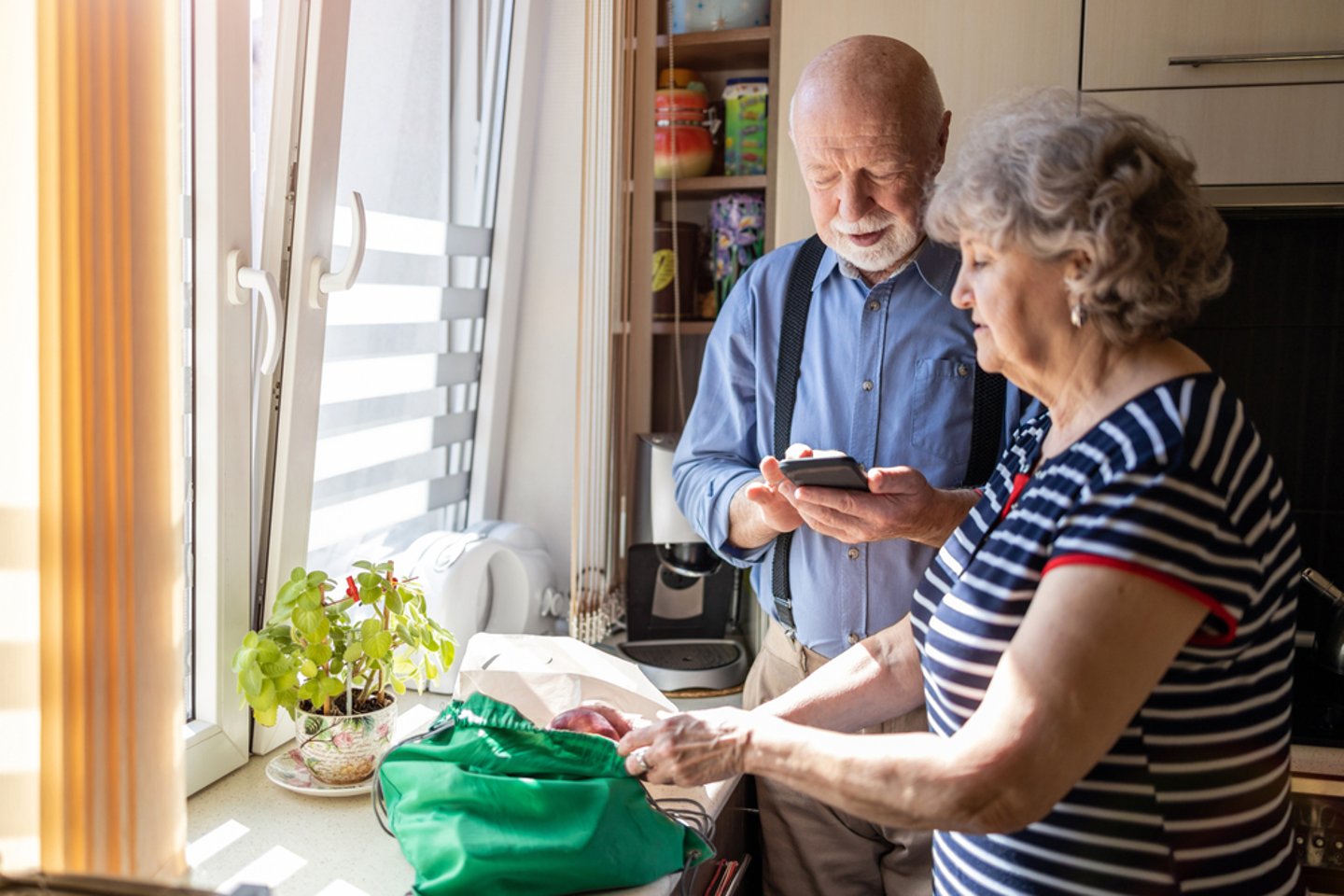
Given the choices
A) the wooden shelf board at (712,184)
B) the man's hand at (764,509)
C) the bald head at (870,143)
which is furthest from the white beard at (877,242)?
the wooden shelf board at (712,184)

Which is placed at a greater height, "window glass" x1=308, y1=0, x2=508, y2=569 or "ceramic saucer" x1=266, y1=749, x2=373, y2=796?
"window glass" x1=308, y1=0, x2=508, y2=569

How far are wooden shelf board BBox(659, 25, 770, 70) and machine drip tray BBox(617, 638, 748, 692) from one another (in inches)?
43.6

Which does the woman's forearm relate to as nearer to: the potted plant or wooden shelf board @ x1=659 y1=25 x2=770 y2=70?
the potted plant

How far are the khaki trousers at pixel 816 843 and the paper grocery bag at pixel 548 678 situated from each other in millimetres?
172

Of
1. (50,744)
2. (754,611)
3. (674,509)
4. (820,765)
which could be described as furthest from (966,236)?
(754,611)

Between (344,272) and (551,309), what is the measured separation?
846 mm

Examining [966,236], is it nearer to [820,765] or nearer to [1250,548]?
[1250,548]

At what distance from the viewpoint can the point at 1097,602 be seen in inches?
35.5

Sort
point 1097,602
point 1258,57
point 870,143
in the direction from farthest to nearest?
point 1258,57 → point 870,143 → point 1097,602

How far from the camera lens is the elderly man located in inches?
60.1

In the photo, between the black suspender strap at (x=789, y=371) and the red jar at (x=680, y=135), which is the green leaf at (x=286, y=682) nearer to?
the black suspender strap at (x=789, y=371)

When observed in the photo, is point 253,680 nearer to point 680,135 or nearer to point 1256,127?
point 680,135

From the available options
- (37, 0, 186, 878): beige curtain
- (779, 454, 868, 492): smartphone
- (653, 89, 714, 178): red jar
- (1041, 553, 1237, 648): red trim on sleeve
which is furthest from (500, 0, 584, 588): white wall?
(1041, 553, 1237, 648): red trim on sleeve

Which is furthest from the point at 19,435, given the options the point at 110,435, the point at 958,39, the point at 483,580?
the point at 958,39
